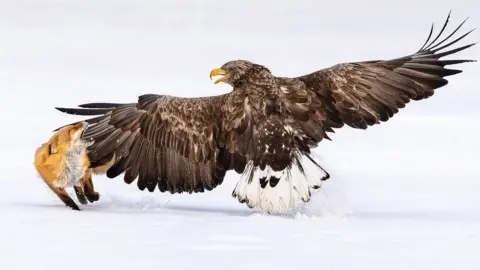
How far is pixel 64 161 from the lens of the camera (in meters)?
10.2

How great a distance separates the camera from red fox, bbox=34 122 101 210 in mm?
10242

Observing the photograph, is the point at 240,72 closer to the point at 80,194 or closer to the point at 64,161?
the point at 64,161

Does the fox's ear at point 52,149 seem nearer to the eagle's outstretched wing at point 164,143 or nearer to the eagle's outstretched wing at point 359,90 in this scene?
the eagle's outstretched wing at point 164,143

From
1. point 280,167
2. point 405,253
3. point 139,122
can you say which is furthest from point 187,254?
point 139,122

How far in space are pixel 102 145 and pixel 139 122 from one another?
464 mm

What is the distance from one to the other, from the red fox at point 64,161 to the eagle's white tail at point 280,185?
1773 mm

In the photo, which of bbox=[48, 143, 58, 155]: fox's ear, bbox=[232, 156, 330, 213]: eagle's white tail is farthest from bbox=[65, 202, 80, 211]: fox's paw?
bbox=[232, 156, 330, 213]: eagle's white tail

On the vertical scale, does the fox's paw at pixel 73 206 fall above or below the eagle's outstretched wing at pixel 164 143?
below

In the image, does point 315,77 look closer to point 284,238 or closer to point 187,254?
point 284,238

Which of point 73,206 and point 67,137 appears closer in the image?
point 73,206

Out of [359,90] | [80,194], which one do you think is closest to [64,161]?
[80,194]

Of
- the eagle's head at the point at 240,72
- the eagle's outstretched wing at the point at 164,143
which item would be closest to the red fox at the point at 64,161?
the eagle's outstretched wing at the point at 164,143

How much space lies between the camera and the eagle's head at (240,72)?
10.0 m

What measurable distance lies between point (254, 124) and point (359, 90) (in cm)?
129
